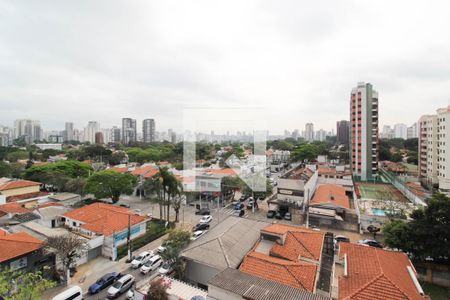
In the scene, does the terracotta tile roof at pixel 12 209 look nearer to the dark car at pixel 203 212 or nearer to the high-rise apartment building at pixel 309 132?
the dark car at pixel 203 212

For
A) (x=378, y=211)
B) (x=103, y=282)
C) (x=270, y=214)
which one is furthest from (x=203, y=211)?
(x=378, y=211)

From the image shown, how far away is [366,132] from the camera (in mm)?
29578

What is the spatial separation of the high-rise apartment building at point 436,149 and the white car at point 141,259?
83.5 feet

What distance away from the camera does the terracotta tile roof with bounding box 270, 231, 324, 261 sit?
8.77 metres

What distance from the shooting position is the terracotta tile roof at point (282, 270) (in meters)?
7.14

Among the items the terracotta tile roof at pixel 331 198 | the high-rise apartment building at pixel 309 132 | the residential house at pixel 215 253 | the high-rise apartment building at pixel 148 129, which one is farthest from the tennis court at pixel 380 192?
the high-rise apartment building at pixel 309 132

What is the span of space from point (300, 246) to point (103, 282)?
7.60 meters

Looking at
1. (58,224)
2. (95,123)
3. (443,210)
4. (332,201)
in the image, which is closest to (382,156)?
(332,201)

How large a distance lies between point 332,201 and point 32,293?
16.1 metres

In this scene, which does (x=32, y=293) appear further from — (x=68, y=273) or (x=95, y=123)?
(x=95, y=123)

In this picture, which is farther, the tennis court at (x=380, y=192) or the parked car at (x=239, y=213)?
the tennis court at (x=380, y=192)

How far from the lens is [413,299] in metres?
6.18

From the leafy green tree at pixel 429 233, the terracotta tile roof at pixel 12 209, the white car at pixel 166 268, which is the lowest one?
the white car at pixel 166 268

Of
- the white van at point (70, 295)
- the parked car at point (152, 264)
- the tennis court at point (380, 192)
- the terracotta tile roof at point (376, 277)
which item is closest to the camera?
the terracotta tile roof at point (376, 277)
